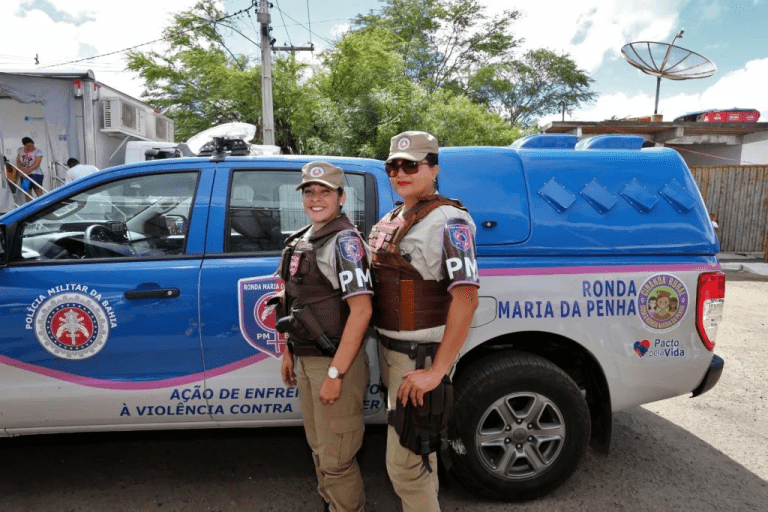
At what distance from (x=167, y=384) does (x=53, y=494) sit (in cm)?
97

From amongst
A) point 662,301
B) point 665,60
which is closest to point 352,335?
point 662,301

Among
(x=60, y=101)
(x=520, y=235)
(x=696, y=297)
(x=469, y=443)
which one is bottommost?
(x=469, y=443)

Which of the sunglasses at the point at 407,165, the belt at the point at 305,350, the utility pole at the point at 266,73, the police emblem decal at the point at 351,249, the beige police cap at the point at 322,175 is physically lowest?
the belt at the point at 305,350

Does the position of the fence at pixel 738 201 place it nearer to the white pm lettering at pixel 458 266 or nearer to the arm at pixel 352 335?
the white pm lettering at pixel 458 266

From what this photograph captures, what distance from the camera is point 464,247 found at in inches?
72.0

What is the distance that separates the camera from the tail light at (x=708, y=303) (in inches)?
102

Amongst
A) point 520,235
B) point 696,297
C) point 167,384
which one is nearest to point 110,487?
point 167,384

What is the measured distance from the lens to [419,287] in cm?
191

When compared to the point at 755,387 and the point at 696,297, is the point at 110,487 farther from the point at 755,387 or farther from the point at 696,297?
the point at 755,387

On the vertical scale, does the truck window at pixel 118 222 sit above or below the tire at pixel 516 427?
above

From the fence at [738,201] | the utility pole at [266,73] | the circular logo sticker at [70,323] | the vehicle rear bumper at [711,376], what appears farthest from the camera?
the utility pole at [266,73]

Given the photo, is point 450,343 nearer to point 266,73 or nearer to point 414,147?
point 414,147

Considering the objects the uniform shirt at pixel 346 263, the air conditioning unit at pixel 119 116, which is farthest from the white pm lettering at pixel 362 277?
the air conditioning unit at pixel 119 116

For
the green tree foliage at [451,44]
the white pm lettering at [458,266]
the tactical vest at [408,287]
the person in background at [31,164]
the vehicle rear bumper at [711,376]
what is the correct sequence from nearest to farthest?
the white pm lettering at [458,266] → the tactical vest at [408,287] → the vehicle rear bumper at [711,376] → the person in background at [31,164] → the green tree foliage at [451,44]
